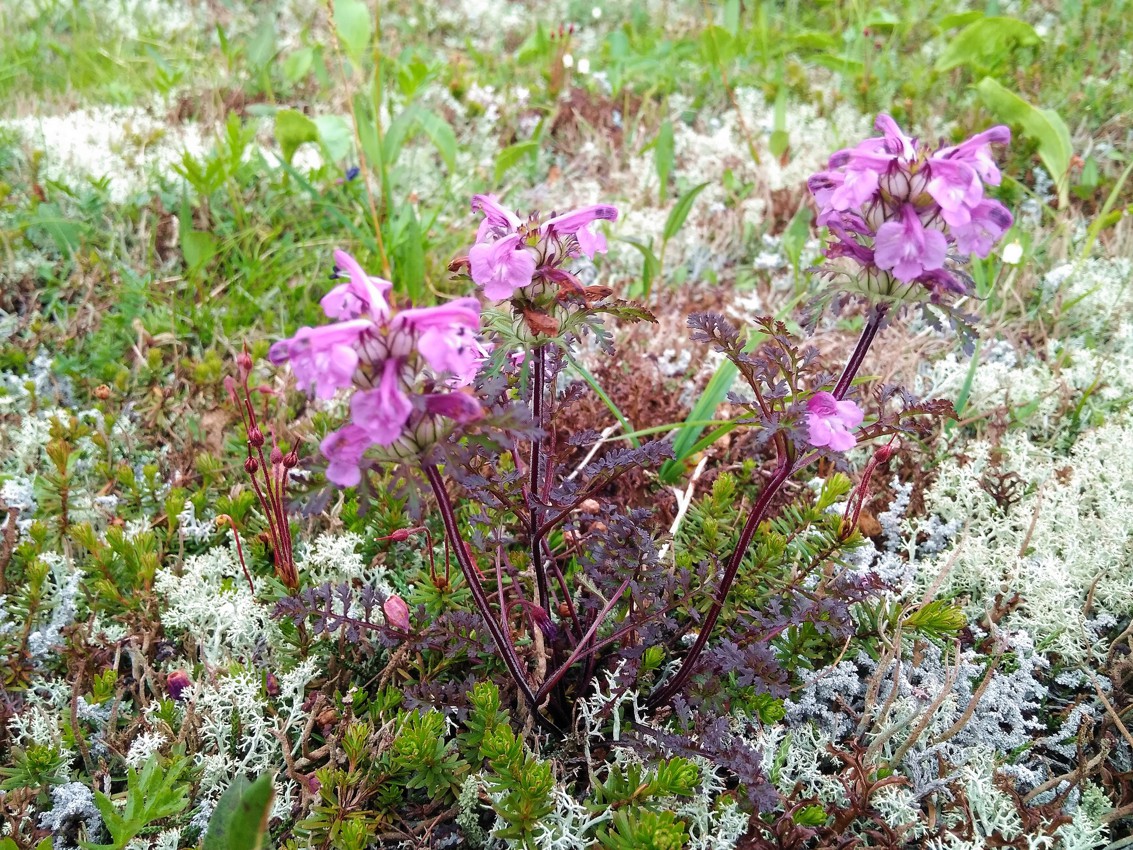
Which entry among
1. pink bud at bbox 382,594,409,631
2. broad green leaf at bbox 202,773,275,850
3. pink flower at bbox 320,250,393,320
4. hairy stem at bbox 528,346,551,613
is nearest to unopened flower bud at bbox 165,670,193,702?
pink bud at bbox 382,594,409,631

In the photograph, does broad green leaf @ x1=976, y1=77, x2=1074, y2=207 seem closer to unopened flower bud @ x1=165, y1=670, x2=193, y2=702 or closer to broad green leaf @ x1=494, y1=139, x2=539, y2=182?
broad green leaf @ x1=494, y1=139, x2=539, y2=182

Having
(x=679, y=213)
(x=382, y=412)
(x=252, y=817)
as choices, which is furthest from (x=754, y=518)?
(x=679, y=213)

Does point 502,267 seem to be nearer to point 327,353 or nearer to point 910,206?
point 327,353

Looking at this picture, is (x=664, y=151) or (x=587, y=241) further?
(x=664, y=151)

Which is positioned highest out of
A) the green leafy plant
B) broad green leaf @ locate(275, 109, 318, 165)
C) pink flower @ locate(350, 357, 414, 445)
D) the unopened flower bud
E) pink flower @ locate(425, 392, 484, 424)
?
pink flower @ locate(350, 357, 414, 445)

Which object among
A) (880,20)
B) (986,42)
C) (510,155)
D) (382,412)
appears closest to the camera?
(382,412)

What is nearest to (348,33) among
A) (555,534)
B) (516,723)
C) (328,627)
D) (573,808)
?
(555,534)
